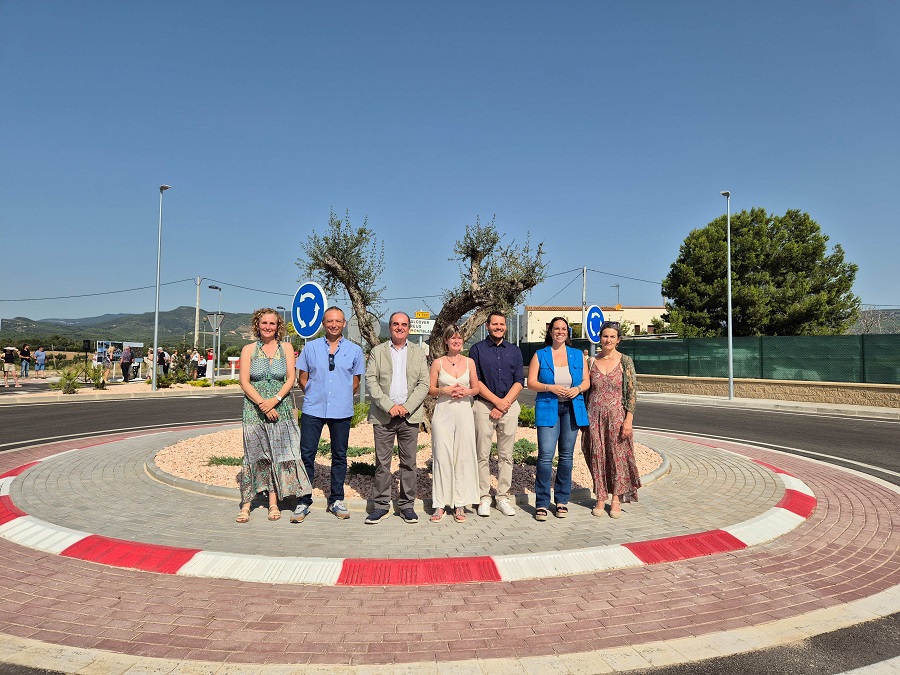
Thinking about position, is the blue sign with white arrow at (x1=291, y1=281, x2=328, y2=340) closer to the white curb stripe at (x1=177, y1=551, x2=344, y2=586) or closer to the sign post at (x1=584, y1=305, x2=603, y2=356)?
the white curb stripe at (x1=177, y1=551, x2=344, y2=586)

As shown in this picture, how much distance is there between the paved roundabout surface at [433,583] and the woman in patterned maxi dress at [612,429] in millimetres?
296

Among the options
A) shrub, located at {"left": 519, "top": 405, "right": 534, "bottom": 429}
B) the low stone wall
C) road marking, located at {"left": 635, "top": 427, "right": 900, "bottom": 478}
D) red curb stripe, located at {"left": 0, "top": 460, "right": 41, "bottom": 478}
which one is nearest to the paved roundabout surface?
red curb stripe, located at {"left": 0, "top": 460, "right": 41, "bottom": 478}

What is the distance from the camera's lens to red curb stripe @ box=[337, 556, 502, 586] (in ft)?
12.9

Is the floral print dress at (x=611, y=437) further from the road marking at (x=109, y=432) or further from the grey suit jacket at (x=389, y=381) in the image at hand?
the road marking at (x=109, y=432)

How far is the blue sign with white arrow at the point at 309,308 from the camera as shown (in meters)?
8.33

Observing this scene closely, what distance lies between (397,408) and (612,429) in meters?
2.08

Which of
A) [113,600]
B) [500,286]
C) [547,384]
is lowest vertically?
[113,600]

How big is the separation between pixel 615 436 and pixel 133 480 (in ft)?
18.1

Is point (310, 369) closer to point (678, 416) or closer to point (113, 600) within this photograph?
A: point (113, 600)

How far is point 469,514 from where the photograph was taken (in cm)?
555

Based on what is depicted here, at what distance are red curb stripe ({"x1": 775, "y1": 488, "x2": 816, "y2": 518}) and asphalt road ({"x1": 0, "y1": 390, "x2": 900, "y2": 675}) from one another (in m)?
2.21

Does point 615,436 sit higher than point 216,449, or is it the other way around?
point 615,436

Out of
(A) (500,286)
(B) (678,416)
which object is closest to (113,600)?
(A) (500,286)

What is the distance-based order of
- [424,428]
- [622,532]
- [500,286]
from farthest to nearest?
[500,286] < [424,428] < [622,532]
